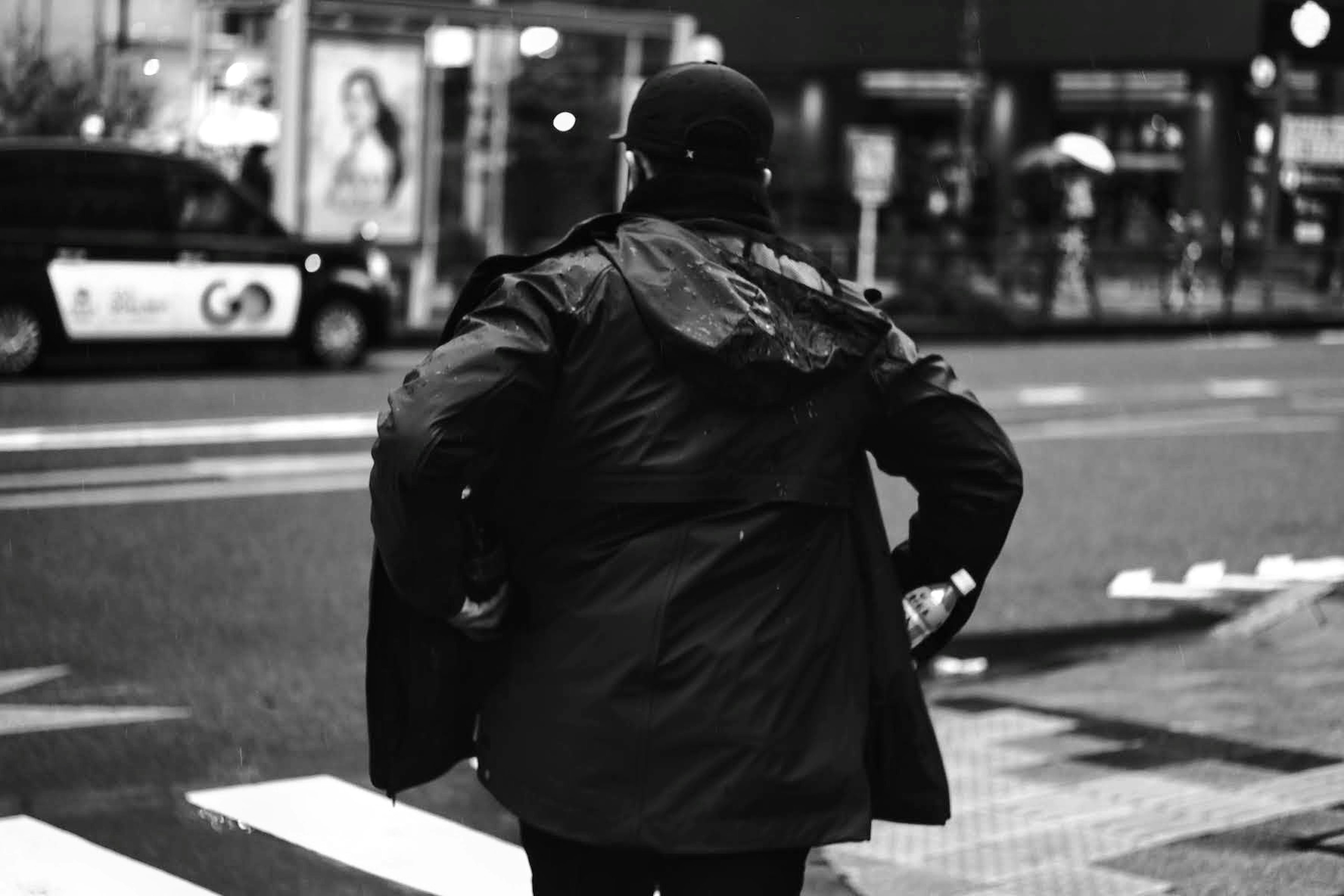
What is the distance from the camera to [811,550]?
2.80 metres

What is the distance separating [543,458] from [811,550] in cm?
38

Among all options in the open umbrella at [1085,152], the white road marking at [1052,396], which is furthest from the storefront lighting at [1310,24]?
the open umbrella at [1085,152]

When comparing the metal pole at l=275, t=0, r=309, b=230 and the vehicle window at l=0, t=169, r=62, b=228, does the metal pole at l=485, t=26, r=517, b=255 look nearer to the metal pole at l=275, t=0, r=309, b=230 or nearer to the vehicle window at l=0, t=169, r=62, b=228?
the metal pole at l=275, t=0, r=309, b=230

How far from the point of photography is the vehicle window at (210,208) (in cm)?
1716

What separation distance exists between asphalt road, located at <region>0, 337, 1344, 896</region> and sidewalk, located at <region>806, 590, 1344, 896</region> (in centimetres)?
77

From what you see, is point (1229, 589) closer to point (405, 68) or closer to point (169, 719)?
point (169, 719)

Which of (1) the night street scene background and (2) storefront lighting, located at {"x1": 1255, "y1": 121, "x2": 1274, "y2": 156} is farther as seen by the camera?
(2) storefront lighting, located at {"x1": 1255, "y1": 121, "x2": 1274, "y2": 156}

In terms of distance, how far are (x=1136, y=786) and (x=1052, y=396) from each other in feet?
39.9

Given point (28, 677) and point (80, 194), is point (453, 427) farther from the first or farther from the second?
point (80, 194)

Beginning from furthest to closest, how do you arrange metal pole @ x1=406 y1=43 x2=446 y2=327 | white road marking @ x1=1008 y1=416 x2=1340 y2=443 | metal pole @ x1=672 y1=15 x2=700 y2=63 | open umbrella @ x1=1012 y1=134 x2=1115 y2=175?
open umbrella @ x1=1012 y1=134 x2=1115 y2=175, metal pole @ x1=672 y1=15 x2=700 y2=63, metal pole @ x1=406 y1=43 x2=446 y2=327, white road marking @ x1=1008 y1=416 x2=1340 y2=443

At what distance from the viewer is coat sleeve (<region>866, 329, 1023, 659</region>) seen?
293cm

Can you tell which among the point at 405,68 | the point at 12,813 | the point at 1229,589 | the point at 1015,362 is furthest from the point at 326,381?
the point at 12,813

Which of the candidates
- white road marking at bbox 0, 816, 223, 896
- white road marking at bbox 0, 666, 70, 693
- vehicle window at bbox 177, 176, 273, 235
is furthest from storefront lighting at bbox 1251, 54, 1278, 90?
white road marking at bbox 0, 816, 223, 896

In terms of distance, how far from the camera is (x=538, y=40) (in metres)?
22.8
